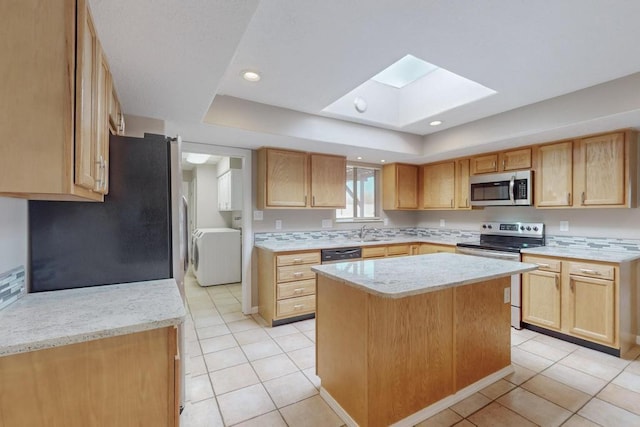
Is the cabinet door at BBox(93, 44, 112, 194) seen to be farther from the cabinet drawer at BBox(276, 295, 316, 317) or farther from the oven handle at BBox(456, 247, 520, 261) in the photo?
the oven handle at BBox(456, 247, 520, 261)

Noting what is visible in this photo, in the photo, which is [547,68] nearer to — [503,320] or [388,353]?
[503,320]

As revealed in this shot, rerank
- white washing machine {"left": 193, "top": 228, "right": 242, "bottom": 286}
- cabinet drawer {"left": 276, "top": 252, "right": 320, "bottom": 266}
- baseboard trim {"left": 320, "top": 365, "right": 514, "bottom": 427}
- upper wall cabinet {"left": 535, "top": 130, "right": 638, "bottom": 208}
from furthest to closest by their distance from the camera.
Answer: white washing machine {"left": 193, "top": 228, "right": 242, "bottom": 286} → cabinet drawer {"left": 276, "top": 252, "right": 320, "bottom": 266} → upper wall cabinet {"left": 535, "top": 130, "right": 638, "bottom": 208} → baseboard trim {"left": 320, "top": 365, "right": 514, "bottom": 427}

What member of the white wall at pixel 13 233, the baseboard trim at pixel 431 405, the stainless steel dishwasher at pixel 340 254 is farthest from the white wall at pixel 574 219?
the white wall at pixel 13 233

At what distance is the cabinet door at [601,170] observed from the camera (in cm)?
275

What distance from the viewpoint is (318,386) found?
2133mm

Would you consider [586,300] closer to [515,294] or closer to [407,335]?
[515,294]

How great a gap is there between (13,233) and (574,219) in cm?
472

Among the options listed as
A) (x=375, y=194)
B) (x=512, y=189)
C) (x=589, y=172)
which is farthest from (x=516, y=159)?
(x=375, y=194)

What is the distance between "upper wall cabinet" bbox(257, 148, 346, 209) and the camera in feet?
11.5

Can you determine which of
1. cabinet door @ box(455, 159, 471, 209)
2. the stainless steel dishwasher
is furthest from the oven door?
the stainless steel dishwasher

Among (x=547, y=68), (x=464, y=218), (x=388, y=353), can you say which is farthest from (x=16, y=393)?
(x=464, y=218)

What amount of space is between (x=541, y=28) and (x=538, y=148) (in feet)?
6.58

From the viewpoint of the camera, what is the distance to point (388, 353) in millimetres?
1654

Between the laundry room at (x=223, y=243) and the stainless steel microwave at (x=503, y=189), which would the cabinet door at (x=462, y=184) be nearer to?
the stainless steel microwave at (x=503, y=189)
